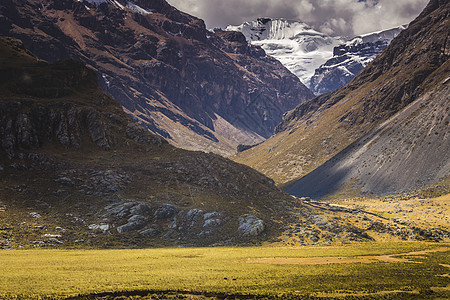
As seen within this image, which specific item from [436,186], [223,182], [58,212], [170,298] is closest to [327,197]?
[436,186]

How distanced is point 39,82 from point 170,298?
11312 centimetres

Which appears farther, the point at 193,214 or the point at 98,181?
the point at 98,181

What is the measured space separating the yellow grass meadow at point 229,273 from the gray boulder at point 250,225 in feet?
57.9

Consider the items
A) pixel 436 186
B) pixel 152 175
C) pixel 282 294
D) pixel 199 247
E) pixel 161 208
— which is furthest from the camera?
pixel 436 186

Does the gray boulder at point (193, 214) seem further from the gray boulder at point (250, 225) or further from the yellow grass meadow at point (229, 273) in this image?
the yellow grass meadow at point (229, 273)

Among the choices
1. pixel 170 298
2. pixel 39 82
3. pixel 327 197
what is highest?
pixel 39 82

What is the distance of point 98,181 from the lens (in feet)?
285

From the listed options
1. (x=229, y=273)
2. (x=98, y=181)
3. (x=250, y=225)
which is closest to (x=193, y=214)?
(x=250, y=225)

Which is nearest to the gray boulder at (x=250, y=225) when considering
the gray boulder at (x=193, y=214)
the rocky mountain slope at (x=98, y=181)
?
the rocky mountain slope at (x=98, y=181)

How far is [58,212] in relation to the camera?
72.9 metres

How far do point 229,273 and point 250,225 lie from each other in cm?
3767

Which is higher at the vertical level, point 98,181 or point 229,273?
point 98,181

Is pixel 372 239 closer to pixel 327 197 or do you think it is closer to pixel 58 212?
pixel 58 212

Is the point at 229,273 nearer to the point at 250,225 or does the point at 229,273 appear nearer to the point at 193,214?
the point at 250,225
